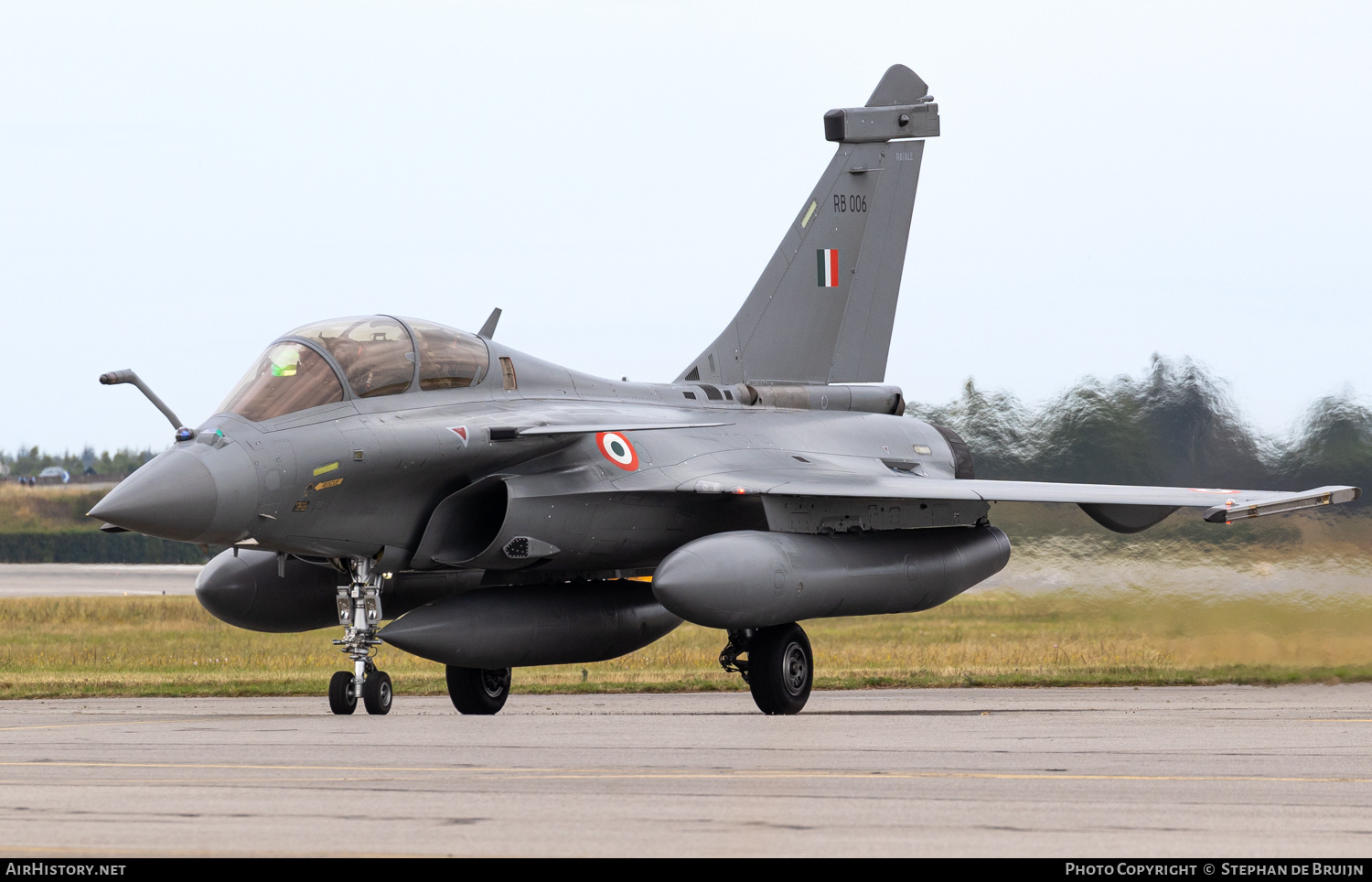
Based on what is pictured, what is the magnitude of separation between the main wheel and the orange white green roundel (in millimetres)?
1758

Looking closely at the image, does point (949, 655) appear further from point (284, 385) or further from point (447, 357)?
point (284, 385)

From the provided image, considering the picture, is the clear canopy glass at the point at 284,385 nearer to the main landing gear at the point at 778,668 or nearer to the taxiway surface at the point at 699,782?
the taxiway surface at the point at 699,782

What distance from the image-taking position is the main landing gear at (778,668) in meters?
13.4

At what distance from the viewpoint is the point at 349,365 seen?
12.0m

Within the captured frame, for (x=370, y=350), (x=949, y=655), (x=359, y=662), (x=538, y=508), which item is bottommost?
(x=949, y=655)

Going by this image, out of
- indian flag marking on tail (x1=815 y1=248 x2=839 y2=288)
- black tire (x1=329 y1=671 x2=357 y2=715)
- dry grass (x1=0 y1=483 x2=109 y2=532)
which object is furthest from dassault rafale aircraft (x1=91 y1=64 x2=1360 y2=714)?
dry grass (x1=0 y1=483 x2=109 y2=532)

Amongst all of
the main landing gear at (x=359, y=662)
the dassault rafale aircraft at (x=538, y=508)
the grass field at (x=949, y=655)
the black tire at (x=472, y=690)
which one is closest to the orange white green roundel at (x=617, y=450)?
the dassault rafale aircraft at (x=538, y=508)

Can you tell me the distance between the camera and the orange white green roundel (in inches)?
525

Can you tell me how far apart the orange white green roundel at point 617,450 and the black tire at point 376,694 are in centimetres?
258

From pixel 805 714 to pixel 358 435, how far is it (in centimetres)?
422

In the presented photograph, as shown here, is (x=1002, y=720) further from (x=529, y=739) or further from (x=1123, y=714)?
(x=529, y=739)

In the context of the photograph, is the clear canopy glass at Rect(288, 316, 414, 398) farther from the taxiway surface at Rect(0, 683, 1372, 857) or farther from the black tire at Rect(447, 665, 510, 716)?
the black tire at Rect(447, 665, 510, 716)

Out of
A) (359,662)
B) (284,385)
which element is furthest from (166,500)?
(359,662)

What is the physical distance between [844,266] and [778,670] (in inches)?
220
